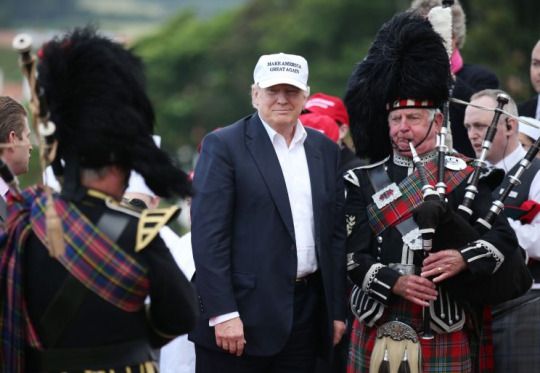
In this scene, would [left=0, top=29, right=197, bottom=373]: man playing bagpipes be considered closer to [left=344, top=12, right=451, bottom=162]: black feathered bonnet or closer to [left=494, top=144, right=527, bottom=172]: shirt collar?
[left=344, top=12, right=451, bottom=162]: black feathered bonnet

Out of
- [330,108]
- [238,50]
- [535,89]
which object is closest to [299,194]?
[330,108]

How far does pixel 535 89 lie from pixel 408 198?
86.5 inches

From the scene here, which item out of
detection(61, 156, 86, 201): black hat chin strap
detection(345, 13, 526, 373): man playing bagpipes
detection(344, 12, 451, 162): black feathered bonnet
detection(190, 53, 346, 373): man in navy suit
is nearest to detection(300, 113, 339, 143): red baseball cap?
detection(344, 12, 451, 162): black feathered bonnet

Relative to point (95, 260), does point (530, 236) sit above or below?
above

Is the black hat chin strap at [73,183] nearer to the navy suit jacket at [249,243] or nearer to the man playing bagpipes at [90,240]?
the man playing bagpipes at [90,240]

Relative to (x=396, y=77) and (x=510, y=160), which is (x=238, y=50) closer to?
(x=510, y=160)

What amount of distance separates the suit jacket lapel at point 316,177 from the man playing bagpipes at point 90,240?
3.95 feet

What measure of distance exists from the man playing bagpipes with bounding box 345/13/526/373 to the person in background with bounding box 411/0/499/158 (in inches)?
31.3

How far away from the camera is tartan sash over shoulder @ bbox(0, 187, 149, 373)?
13.8 feet

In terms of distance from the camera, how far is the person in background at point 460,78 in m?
6.83

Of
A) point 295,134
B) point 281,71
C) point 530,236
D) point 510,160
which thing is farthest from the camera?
point 510,160

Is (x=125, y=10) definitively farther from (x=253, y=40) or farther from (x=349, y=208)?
(x=349, y=208)

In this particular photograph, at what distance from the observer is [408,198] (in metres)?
5.59

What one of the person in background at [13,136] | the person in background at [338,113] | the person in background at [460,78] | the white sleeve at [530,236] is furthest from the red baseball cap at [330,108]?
the person in background at [13,136]
